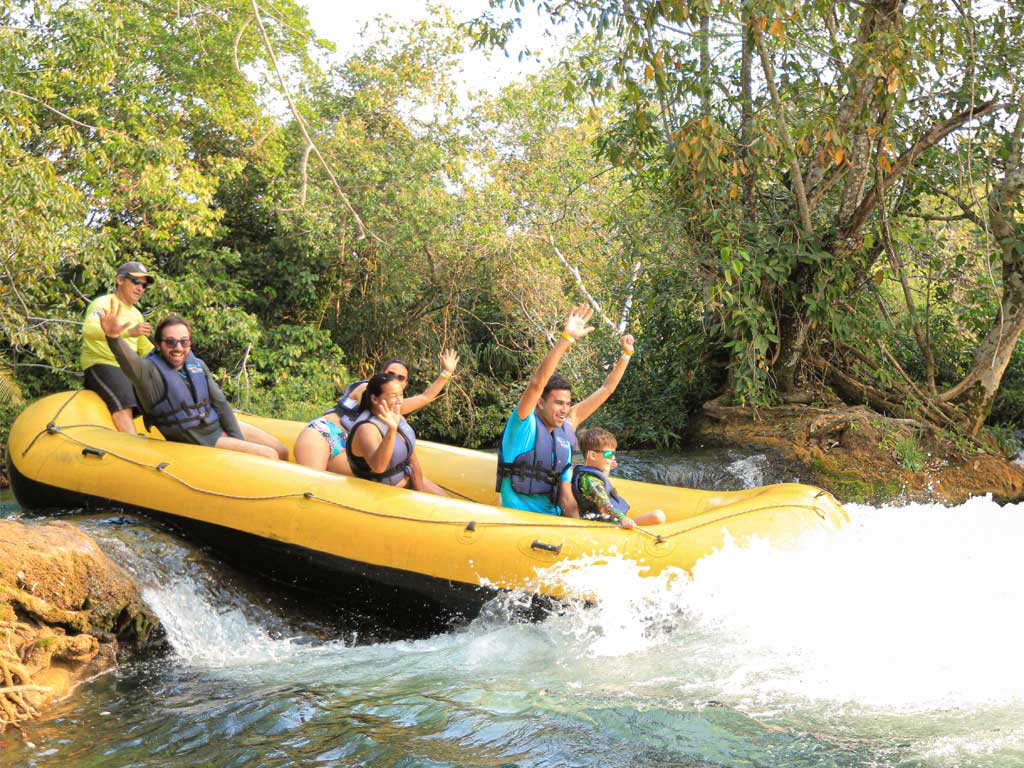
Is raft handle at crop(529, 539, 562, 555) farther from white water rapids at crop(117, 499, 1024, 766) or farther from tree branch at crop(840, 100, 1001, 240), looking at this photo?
tree branch at crop(840, 100, 1001, 240)

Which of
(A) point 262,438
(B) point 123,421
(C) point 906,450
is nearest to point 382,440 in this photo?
(A) point 262,438

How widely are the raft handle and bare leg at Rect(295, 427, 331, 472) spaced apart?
1.30m

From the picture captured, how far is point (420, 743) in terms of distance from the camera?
3.05 meters

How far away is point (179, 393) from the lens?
4.89m

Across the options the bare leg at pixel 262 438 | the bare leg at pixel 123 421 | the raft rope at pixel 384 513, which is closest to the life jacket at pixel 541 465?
the raft rope at pixel 384 513

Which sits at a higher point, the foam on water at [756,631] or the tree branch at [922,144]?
the tree branch at [922,144]

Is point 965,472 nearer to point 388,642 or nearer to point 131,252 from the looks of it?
point 388,642

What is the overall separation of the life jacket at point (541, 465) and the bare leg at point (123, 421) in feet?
6.95

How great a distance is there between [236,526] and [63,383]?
5993 millimetres

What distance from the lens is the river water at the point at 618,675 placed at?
2.98m

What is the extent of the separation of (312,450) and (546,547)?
1.43 m

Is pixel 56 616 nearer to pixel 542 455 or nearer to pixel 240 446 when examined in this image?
pixel 240 446

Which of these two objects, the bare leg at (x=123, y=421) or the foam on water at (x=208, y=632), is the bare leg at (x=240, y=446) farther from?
the foam on water at (x=208, y=632)

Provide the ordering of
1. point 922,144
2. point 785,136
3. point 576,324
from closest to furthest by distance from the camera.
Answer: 1. point 576,324
2. point 785,136
3. point 922,144
